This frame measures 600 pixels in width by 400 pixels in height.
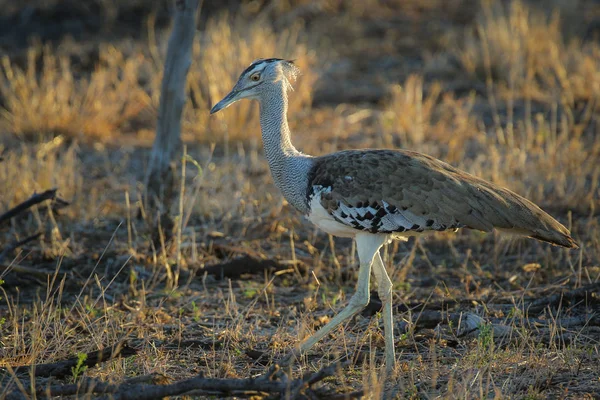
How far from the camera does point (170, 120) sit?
5.96 m

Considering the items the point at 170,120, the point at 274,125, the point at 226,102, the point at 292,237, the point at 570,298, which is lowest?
the point at 570,298

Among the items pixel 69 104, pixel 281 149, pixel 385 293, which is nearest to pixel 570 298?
pixel 385 293

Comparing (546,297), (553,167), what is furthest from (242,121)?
(546,297)

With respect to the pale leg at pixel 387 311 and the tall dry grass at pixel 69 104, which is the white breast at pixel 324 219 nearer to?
the pale leg at pixel 387 311

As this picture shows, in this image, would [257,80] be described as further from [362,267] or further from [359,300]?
[359,300]

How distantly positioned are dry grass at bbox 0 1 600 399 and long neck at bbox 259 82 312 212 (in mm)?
713

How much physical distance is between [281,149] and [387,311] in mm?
984

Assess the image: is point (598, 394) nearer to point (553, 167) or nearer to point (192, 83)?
point (553, 167)

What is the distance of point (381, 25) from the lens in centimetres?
1277

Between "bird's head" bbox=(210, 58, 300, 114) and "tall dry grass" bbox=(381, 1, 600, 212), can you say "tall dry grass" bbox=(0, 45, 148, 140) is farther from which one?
"bird's head" bbox=(210, 58, 300, 114)

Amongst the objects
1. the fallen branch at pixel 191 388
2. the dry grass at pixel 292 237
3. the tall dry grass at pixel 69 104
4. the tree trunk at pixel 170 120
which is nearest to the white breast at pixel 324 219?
the dry grass at pixel 292 237

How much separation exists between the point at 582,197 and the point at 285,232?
2379 millimetres

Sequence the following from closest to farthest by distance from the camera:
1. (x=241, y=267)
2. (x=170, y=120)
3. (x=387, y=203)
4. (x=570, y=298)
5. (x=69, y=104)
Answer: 1. (x=387, y=203)
2. (x=570, y=298)
3. (x=241, y=267)
4. (x=170, y=120)
5. (x=69, y=104)

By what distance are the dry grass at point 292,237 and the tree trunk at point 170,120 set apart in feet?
0.65
